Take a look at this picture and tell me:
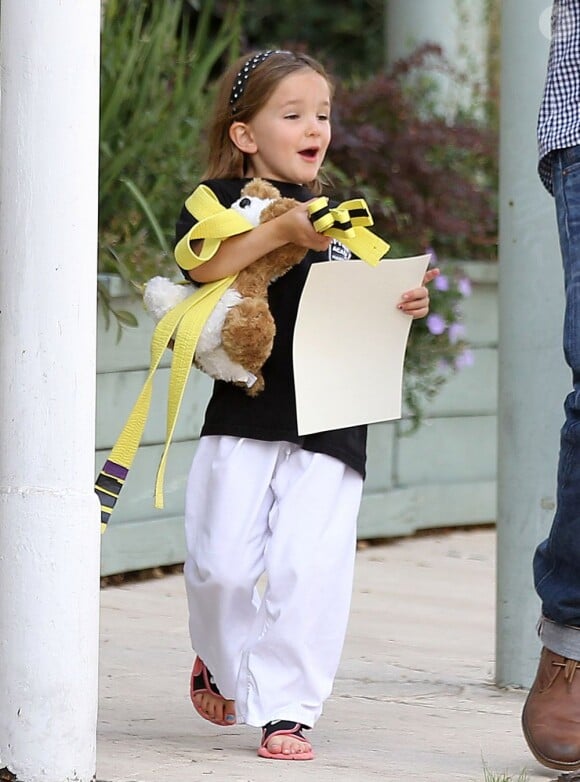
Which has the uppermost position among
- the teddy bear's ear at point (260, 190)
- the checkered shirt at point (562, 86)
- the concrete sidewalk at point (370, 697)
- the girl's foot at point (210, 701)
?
the checkered shirt at point (562, 86)

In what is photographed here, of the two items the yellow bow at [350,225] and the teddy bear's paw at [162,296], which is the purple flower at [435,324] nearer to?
the teddy bear's paw at [162,296]

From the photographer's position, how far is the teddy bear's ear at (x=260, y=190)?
303 cm

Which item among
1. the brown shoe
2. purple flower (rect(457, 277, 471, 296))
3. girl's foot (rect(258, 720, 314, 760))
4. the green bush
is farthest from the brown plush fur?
purple flower (rect(457, 277, 471, 296))

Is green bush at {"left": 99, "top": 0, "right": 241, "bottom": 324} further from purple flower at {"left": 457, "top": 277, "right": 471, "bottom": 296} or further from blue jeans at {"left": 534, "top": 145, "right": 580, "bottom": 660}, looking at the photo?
blue jeans at {"left": 534, "top": 145, "right": 580, "bottom": 660}

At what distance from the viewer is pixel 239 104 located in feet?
10.3

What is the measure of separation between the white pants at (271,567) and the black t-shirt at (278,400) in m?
0.03

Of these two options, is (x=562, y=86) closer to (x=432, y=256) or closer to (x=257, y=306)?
(x=257, y=306)

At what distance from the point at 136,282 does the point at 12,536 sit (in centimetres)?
248

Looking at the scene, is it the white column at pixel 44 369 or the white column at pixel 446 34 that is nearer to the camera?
the white column at pixel 44 369

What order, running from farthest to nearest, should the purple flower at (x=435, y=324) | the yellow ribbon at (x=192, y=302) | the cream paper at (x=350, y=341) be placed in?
the purple flower at (x=435, y=324), the cream paper at (x=350, y=341), the yellow ribbon at (x=192, y=302)

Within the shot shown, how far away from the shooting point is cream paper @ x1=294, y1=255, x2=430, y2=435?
9.62 feet

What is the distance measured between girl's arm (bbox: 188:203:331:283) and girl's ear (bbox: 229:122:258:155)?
0.24 metres

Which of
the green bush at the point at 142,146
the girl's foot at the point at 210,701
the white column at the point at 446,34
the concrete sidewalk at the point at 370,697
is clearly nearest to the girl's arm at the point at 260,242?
the girl's foot at the point at 210,701

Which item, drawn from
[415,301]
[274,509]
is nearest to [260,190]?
[415,301]
